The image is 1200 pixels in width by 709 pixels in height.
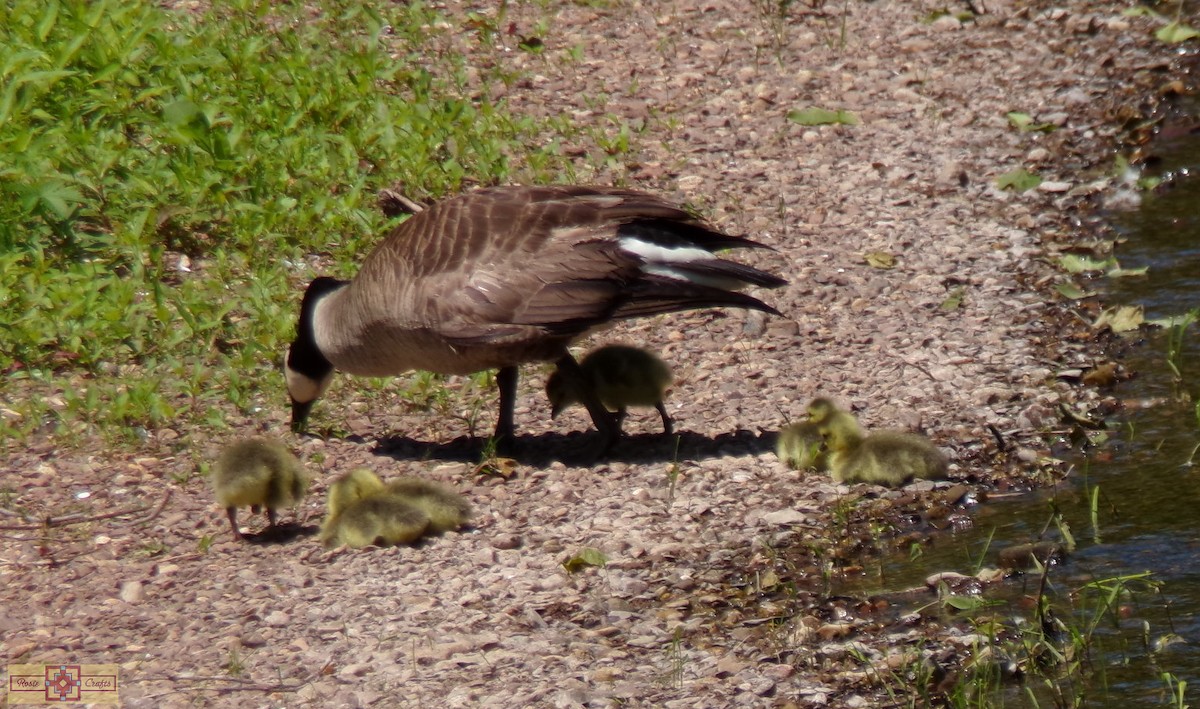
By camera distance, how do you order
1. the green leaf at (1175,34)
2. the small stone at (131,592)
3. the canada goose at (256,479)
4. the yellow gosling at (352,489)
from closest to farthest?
the small stone at (131,592), the canada goose at (256,479), the yellow gosling at (352,489), the green leaf at (1175,34)

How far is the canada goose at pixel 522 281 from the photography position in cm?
653

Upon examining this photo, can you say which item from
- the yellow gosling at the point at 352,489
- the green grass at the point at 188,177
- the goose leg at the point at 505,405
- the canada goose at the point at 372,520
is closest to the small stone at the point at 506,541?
the canada goose at the point at 372,520

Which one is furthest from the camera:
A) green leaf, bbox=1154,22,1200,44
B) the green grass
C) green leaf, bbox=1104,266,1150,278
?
green leaf, bbox=1154,22,1200,44

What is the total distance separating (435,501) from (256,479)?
689mm

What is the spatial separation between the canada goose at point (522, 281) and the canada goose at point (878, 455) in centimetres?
60

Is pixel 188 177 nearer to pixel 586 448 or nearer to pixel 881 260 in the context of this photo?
pixel 586 448

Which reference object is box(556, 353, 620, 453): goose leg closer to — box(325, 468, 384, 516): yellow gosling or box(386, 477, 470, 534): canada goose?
box(386, 477, 470, 534): canada goose

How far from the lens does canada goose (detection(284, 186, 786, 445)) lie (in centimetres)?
653

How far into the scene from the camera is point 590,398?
6898 millimetres

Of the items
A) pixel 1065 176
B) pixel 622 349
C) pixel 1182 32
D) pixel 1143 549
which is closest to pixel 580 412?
pixel 622 349

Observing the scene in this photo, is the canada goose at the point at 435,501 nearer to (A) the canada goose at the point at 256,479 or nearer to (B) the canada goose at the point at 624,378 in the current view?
(A) the canada goose at the point at 256,479

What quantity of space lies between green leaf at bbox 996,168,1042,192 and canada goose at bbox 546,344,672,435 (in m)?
3.13

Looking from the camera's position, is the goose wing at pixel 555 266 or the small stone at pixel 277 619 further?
the goose wing at pixel 555 266

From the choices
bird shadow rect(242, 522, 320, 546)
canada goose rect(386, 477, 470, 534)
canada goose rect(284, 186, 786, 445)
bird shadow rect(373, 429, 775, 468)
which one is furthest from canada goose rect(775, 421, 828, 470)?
bird shadow rect(242, 522, 320, 546)
